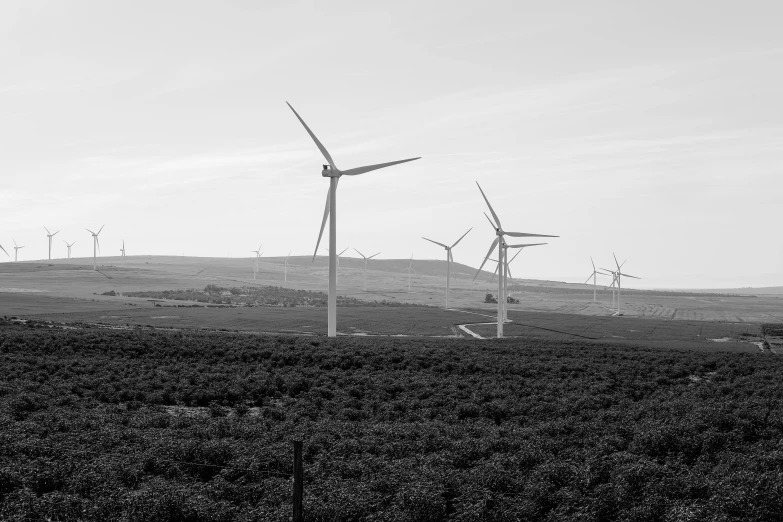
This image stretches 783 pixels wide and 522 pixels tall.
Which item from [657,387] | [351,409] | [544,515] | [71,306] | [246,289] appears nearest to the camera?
[544,515]

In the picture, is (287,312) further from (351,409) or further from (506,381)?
(351,409)

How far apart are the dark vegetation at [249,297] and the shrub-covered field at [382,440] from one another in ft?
339

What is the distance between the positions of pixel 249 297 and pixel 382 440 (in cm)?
14469

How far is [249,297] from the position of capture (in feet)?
539

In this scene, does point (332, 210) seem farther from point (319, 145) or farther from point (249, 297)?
point (249, 297)

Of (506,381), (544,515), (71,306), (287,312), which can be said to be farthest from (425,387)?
(71,306)

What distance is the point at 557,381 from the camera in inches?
1532

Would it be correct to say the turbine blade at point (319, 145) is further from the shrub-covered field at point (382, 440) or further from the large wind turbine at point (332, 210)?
the shrub-covered field at point (382, 440)

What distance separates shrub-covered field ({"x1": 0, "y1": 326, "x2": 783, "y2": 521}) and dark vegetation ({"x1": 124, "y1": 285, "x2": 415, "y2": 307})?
103333 millimetres

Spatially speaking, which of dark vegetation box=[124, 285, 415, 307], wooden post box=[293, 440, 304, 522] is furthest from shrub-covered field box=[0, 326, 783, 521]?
dark vegetation box=[124, 285, 415, 307]

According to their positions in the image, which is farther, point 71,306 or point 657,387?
point 71,306

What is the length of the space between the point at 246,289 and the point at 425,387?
158425 millimetres

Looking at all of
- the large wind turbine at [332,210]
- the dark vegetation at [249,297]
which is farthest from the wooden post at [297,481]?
the dark vegetation at [249,297]

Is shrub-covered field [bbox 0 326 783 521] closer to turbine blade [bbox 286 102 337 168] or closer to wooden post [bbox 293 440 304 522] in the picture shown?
wooden post [bbox 293 440 304 522]
